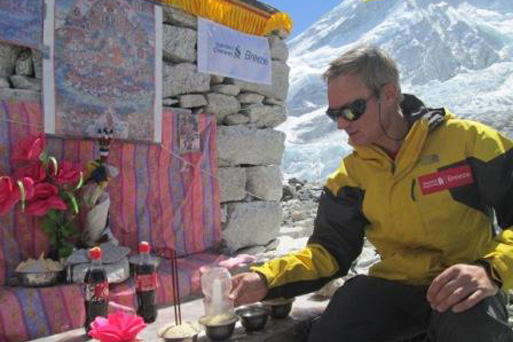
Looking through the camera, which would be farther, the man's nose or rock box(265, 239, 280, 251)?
rock box(265, 239, 280, 251)

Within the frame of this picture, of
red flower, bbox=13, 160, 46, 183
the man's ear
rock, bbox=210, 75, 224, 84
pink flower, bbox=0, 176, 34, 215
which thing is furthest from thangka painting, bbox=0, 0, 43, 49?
the man's ear

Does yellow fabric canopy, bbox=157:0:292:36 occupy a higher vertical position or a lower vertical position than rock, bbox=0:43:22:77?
higher

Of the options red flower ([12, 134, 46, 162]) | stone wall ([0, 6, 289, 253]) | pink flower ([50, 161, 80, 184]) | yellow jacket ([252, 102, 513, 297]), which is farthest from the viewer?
stone wall ([0, 6, 289, 253])

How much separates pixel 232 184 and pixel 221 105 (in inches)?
29.0

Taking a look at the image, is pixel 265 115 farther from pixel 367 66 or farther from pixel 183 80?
pixel 367 66

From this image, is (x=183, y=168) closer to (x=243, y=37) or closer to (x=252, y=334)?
(x=243, y=37)

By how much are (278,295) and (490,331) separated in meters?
0.85

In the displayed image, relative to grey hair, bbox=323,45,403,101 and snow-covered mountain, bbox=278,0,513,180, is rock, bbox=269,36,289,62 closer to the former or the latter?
grey hair, bbox=323,45,403,101

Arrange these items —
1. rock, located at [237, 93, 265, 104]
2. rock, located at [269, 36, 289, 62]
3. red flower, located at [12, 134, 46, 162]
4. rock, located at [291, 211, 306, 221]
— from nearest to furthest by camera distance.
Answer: red flower, located at [12, 134, 46, 162]
rock, located at [237, 93, 265, 104]
rock, located at [269, 36, 289, 62]
rock, located at [291, 211, 306, 221]

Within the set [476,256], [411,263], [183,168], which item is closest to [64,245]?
[183,168]

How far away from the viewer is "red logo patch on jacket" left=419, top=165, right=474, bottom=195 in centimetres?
208

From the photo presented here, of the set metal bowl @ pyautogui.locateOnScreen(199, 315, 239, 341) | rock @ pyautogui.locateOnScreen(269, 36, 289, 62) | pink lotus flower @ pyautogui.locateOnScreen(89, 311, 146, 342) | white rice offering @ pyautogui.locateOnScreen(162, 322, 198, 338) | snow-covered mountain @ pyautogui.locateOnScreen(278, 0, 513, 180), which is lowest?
white rice offering @ pyautogui.locateOnScreen(162, 322, 198, 338)

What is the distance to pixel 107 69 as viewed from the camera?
384 centimetres

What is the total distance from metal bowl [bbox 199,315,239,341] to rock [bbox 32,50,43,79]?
223cm
